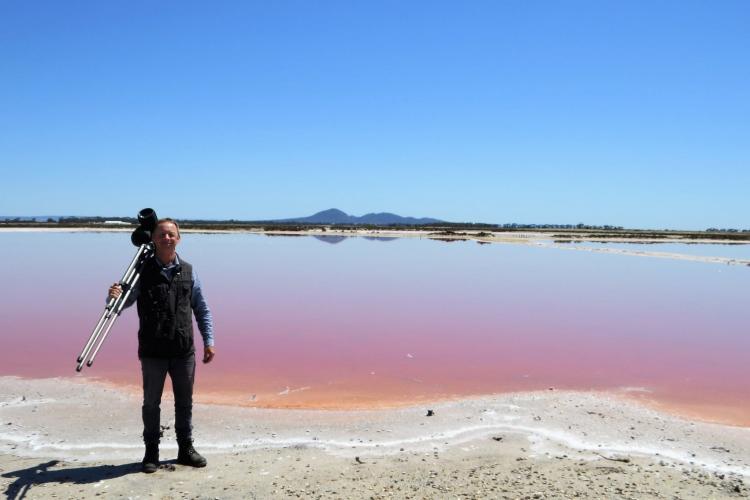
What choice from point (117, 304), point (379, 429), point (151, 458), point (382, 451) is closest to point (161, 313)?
point (117, 304)

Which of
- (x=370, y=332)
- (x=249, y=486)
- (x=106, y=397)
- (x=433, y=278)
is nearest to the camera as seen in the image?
(x=249, y=486)

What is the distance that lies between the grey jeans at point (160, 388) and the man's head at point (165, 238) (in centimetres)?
98

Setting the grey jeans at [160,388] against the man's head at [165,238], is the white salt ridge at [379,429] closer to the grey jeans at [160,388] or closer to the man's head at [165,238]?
the grey jeans at [160,388]

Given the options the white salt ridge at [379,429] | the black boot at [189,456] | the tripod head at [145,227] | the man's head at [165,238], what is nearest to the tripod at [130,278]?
the tripod head at [145,227]

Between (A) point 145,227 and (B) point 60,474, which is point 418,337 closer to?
(A) point 145,227

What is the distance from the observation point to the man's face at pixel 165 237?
5.42m

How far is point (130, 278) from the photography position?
539cm

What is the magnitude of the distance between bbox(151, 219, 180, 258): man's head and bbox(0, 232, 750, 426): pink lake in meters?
3.54

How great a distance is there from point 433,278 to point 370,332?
1202 cm

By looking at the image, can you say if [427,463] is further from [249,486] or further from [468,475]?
[249,486]

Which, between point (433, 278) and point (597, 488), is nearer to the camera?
point (597, 488)

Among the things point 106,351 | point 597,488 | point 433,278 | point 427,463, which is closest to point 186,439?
point 427,463

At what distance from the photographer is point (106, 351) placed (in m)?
11.3

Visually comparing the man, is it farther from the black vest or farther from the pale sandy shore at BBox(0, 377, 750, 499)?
the pale sandy shore at BBox(0, 377, 750, 499)
